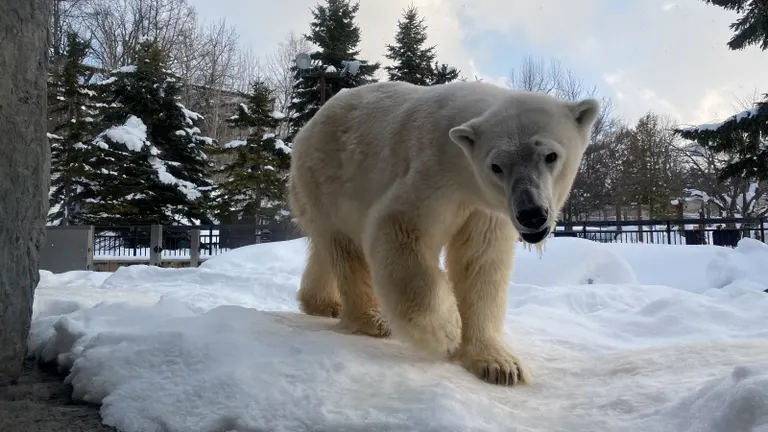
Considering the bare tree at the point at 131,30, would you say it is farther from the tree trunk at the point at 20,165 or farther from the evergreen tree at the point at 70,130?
the tree trunk at the point at 20,165

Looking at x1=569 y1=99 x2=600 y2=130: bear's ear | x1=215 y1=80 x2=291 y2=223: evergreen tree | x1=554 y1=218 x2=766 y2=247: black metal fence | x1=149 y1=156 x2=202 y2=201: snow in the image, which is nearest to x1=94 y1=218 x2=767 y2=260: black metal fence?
x1=554 y1=218 x2=766 y2=247: black metal fence

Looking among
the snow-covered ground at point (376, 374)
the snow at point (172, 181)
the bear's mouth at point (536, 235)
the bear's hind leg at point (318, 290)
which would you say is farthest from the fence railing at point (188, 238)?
the bear's mouth at point (536, 235)

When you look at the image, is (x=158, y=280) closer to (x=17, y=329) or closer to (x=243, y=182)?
(x=17, y=329)

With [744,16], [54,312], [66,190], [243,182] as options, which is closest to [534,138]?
[54,312]

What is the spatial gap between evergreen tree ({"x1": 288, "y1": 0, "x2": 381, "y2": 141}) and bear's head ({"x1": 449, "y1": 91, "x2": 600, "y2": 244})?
1281 centimetres

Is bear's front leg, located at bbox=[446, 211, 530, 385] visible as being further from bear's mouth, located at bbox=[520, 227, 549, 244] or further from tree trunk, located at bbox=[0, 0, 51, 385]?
tree trunk, located at bbox=[0, 0, 51, 385]

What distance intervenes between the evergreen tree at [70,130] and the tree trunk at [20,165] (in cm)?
1534

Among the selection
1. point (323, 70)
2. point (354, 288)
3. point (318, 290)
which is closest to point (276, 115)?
point (323, 70)

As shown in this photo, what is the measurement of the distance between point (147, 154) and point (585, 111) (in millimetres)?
16358

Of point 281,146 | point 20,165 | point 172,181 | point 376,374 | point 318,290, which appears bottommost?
point 376,374

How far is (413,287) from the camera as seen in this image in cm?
270

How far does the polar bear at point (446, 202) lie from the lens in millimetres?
2484

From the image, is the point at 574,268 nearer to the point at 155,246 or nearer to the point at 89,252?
the point at 155,246

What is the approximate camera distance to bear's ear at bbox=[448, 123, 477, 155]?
2541 mm
